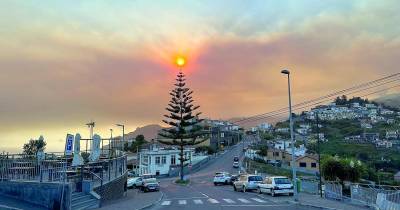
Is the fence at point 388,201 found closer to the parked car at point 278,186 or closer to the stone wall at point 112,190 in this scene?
the parked car at point 278,186

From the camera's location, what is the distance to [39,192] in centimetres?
2203

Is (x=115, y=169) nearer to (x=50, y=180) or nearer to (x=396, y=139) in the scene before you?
(x=50, y=180)

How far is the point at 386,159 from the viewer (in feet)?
309

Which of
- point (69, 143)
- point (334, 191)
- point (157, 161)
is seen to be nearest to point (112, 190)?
point (69, 143)

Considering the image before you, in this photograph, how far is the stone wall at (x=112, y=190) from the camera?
27.7m

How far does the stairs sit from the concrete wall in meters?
0.97

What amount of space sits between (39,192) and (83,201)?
271 cm

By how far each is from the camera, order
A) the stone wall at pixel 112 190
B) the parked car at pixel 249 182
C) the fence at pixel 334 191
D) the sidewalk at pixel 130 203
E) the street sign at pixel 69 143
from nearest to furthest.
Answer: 1. the street sign at pixel 69 143
2. the sidewalk at pixel 130 203
3. the stone wall at pixel 112 190
4. the fence at pixel 334 191
5. the parked car at pixel 249 182

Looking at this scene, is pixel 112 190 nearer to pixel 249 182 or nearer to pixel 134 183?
pixel 249 182

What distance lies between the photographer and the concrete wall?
21.4 meters

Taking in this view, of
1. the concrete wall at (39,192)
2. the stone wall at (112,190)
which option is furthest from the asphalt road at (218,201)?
the concrete wall at (39,192)

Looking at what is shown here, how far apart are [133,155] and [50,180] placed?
110369 mm

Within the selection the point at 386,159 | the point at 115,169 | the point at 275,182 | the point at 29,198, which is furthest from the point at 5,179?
the point at 386,159

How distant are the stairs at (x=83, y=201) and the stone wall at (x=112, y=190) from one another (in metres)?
1.39
